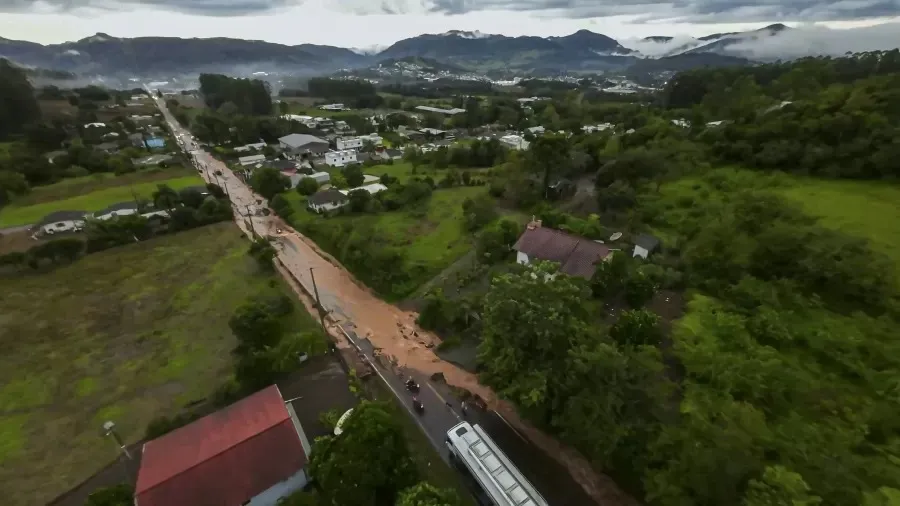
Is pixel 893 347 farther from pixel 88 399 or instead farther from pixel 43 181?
pixel 43 181

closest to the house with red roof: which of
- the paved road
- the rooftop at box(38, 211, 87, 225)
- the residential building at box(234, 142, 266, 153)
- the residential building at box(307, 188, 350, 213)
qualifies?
the paved road

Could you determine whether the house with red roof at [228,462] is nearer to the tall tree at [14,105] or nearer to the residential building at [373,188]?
the residential building at [373,188]

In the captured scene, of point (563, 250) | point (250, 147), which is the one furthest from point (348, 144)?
point (563, 250)

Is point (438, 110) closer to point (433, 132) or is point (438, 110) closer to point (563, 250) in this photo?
point (433, 132)

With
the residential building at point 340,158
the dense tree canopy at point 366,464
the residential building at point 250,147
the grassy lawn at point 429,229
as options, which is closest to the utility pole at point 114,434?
the dense tree canopy at point 366,464

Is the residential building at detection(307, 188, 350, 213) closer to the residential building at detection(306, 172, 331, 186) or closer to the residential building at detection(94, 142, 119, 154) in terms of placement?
the residential building at detection(306, 172, 331, 186)
